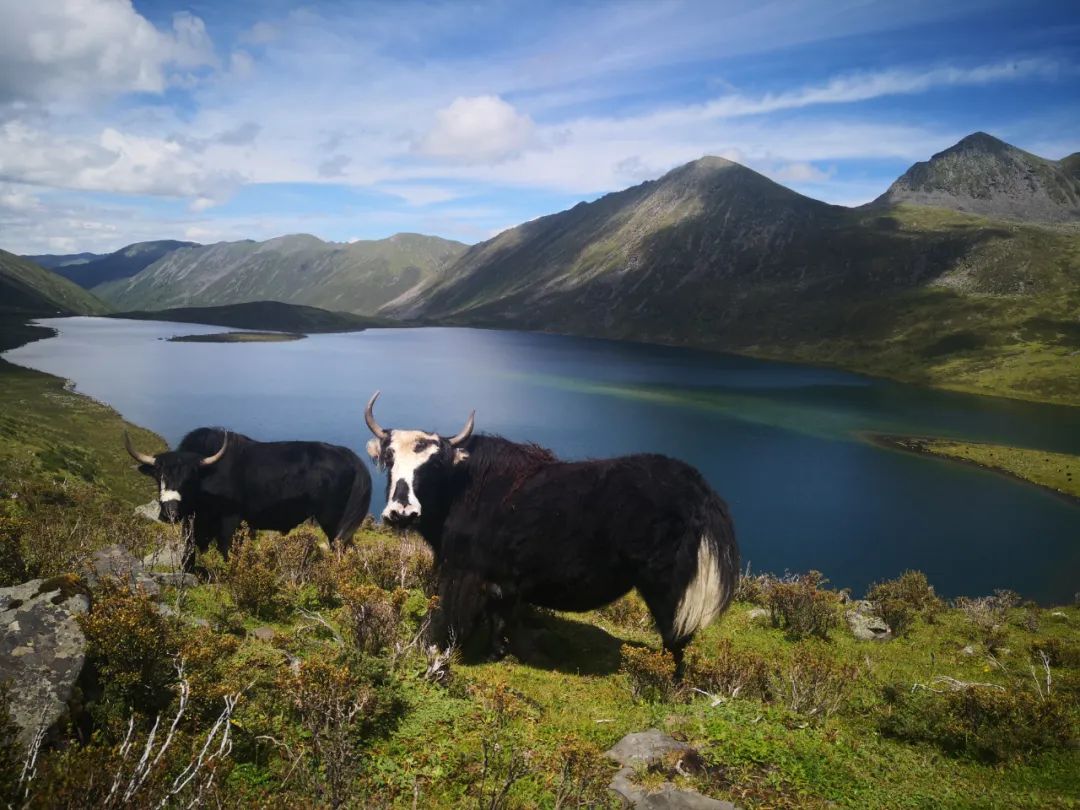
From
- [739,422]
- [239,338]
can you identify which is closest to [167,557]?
[739,422]

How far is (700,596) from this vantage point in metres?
8.09

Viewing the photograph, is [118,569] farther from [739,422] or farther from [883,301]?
[883,301]

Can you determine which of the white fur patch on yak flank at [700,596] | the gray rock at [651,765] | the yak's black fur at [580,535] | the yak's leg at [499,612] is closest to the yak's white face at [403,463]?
the yak's black fur at [580,535]

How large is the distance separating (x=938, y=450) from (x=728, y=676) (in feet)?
181

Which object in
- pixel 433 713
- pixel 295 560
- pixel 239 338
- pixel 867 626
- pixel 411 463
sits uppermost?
pixel 239 338

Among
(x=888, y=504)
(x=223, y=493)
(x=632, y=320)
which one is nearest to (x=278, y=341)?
(x=632, y=320)

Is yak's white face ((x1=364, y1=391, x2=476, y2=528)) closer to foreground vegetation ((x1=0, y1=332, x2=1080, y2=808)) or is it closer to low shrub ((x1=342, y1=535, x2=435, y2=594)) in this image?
foreground vegetation ((x1=0, y1=332, x2=1080, y2=808))

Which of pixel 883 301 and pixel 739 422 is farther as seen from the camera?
pixel 883 301

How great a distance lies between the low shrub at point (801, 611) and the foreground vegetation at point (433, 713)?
2009 millimetres

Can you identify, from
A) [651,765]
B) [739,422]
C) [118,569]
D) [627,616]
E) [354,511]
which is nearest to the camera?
[651,765]

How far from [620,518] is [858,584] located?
24686mm

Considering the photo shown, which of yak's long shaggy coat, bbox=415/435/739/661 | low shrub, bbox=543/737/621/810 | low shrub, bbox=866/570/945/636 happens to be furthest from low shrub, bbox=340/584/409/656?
low shrub, bbox=866/570/945/636

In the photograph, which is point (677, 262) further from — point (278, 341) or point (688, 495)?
point (688, 495)

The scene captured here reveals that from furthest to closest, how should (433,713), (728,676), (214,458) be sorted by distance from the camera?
(214,458)
(728,676)
(433,713)
